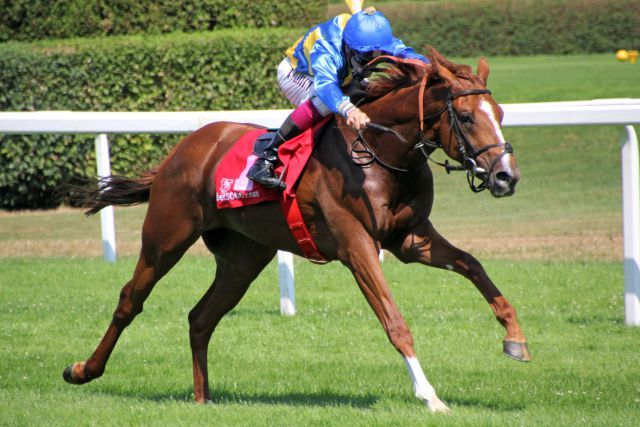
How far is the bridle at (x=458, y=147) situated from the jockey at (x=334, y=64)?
22 cm

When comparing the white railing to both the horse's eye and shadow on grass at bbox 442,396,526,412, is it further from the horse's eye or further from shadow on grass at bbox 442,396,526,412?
the horse's eye

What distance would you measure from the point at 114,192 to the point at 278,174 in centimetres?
136

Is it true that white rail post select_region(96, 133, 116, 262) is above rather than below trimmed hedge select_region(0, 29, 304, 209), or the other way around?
above

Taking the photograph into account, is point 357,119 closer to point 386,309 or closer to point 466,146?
point 466,146

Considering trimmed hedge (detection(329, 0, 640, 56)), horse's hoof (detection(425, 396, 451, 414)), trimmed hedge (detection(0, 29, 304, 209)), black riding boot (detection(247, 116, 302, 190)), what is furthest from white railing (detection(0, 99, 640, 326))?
trimmed hedge (detection(329, 0, 640, 56))

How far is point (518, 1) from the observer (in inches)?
1340

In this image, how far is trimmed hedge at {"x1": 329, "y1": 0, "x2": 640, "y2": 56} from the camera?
109ft

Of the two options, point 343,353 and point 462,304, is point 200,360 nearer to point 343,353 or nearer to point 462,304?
point 343,353

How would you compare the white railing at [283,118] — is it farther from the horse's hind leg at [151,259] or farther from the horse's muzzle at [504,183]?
the horse's muzzle at [504,183]

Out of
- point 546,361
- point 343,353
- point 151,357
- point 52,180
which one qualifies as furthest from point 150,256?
point 52,180

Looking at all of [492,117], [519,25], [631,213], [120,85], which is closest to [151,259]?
[492,117]

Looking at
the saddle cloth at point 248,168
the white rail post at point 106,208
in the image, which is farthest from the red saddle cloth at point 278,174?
the white rail post at point 106,208

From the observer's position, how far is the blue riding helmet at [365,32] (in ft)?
18.1

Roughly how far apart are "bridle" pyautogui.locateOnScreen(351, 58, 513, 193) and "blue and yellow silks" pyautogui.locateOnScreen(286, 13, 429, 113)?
244mm
